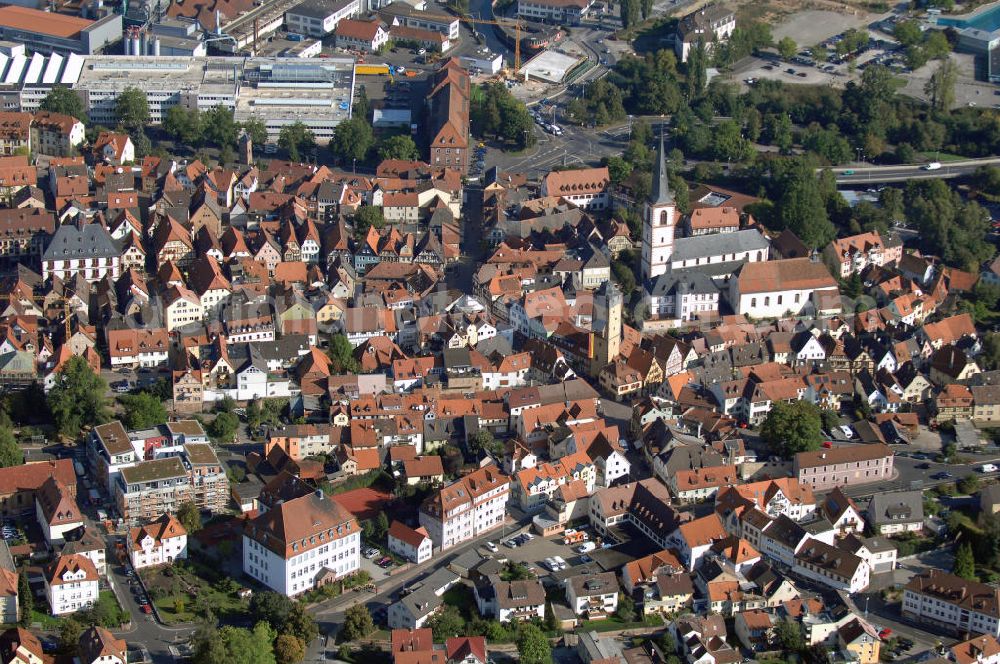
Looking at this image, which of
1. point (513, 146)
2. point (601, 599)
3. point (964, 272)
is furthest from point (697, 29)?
point (601, 599)

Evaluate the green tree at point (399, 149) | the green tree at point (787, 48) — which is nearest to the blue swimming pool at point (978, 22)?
the green tree at point (787, 48)

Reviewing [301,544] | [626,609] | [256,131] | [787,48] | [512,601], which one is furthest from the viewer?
[787,48]

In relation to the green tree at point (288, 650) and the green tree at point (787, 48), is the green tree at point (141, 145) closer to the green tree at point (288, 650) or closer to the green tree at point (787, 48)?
the green tree at point (288, 650)

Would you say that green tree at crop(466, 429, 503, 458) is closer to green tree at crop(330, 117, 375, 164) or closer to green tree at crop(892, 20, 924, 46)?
green tree at crop(330, 117, 375, 164)

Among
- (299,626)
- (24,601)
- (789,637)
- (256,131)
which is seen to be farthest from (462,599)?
(256,131)

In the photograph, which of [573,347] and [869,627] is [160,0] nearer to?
[573,347]

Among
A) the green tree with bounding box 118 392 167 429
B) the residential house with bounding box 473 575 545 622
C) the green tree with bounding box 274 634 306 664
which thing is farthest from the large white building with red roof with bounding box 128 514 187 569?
the residential house with bounding box 473 575 545 622

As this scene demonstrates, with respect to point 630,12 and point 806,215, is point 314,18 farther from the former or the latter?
point 806,215
